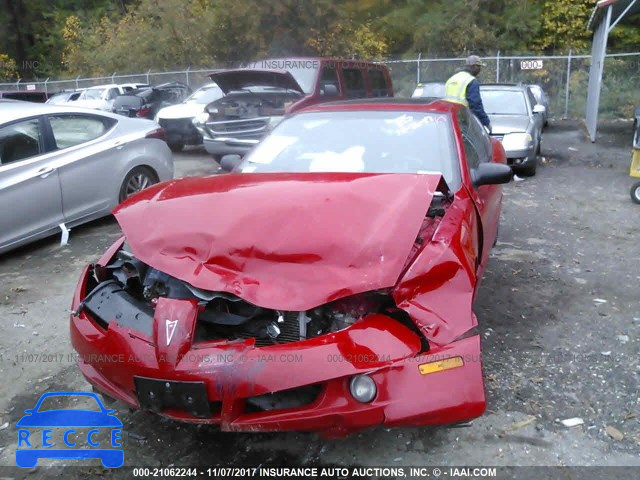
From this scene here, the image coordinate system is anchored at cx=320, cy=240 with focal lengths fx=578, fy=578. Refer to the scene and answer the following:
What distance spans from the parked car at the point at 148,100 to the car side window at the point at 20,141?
314 inches

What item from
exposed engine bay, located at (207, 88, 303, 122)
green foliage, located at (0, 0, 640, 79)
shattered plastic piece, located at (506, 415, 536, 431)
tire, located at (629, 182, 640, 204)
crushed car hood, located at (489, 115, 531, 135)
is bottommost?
tire, located at (629, 182, 640, 204)

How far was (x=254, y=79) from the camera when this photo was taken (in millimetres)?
9297

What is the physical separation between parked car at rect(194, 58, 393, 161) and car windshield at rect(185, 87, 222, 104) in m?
2.89

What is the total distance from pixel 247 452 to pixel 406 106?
2.79 metres

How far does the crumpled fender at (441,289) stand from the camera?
8.51 feet

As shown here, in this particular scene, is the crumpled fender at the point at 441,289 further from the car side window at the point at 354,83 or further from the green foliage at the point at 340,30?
the green foliage at the point at 340,30

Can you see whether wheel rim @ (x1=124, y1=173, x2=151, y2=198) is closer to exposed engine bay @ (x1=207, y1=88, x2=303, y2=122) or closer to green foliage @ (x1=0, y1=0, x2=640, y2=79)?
exposed engine bay @ (x1=207, y1=88, x2=303, y2=122)

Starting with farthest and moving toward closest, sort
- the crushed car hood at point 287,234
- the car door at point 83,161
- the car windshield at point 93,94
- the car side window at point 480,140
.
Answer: the car windshield at point 93,94
the car door at point 83,161
the car side window at point 480,140
the crushed car hood at point 287,234

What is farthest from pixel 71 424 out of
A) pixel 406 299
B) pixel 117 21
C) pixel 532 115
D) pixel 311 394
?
pixel 117 21

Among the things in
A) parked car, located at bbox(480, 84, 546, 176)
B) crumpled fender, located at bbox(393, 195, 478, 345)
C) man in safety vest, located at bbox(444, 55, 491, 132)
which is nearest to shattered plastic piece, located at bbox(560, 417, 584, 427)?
crumpled fender, located at bbox(393, 195, 478, 345)

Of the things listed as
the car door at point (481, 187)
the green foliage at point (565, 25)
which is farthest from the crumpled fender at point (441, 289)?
the green foliage at point (565, 25)

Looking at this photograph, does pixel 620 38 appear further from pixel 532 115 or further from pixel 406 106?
pixel 406 106

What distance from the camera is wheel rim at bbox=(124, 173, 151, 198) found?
7.08 meters

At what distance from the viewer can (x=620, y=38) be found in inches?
961
